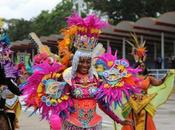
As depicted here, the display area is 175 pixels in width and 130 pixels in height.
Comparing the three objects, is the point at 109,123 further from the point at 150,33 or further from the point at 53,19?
the point at 53,19

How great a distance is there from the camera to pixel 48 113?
21.6ft

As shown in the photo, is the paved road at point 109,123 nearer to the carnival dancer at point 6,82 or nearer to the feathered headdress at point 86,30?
the carnival dancer at point 6,82

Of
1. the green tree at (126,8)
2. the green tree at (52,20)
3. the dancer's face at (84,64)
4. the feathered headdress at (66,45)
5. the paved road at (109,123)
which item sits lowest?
the green tree at (52,20)

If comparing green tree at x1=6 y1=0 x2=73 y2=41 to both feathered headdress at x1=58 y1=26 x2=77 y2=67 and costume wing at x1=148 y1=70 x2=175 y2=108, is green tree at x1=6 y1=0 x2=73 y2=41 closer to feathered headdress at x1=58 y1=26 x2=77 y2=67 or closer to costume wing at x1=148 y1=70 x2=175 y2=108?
costume wing at x1=148 y1=70 x2=175 y2=108

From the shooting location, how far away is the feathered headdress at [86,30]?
6.75m

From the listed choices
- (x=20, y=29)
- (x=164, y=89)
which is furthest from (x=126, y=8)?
(x=164, y=89)

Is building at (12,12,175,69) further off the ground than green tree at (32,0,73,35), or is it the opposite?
building at (12,12,175,69)

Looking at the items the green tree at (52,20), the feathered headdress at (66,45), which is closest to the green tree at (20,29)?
the green tree at (52,20)

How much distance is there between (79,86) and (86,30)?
657 millimetres

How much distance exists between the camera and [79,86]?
21.8 ft

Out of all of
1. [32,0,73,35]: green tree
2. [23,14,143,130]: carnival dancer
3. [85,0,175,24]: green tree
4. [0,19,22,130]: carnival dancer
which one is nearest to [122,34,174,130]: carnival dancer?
[0,19,22,130]: carnival dancer

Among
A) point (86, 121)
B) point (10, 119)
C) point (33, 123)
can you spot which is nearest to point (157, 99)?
point (10, 119)

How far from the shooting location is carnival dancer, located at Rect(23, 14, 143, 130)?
6.60 meters

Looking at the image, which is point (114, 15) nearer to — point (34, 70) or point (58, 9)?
point (58, 9)
